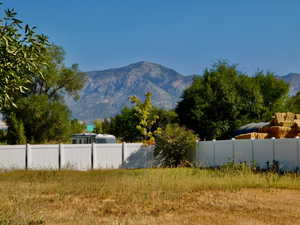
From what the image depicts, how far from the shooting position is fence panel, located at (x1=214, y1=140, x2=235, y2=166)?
26.1 metres

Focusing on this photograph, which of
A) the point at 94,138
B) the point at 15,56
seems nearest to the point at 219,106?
the point at 94,138

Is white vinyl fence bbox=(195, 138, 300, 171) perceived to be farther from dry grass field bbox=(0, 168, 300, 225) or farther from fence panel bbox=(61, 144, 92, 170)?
fence panel bbox=(61, 144, 92, 170)

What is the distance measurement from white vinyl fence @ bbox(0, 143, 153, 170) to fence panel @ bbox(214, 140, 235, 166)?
4.62 m

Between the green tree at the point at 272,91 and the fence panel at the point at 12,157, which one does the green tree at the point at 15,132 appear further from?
the green tree at the point at 272,91

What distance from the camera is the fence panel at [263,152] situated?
22.8 m

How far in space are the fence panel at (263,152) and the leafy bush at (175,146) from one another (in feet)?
19.3

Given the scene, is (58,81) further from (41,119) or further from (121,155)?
(121,155)

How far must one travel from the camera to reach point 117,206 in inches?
460

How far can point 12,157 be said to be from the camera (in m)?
26.0

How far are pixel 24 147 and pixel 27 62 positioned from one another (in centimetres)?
A: 1985

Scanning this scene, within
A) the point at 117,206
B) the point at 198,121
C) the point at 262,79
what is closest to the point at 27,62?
the point at 117,206

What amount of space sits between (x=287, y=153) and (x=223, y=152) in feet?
18.2

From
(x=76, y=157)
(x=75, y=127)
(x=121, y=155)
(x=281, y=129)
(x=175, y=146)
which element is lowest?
(x=76, y=157)

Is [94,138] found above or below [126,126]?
below
